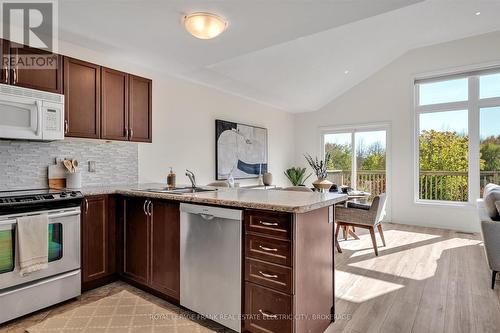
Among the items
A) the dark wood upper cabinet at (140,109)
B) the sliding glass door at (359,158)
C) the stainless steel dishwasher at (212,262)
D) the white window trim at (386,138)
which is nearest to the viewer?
the stainless steel dishwasher at (212,262)

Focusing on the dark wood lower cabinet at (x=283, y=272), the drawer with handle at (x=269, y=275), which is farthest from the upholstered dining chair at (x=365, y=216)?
the drawer with handle at (x=269, y=275)

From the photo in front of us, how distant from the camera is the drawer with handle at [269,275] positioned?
1696 millimetres

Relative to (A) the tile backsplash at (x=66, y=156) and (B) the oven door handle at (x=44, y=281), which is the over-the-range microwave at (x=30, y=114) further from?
(B) the oven door handle at (x=44, y=281)

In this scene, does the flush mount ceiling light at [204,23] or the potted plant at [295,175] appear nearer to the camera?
the flush mount ceiling light at [204,23]

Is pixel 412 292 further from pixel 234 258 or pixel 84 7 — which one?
pixel 84 7

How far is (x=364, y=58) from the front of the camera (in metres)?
5.16

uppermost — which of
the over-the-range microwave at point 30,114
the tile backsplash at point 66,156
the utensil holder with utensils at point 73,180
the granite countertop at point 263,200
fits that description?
the over-the-range microwave at point 30,114

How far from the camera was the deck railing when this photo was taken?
5035 mm

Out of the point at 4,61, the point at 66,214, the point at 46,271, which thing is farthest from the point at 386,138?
the point at 4,61

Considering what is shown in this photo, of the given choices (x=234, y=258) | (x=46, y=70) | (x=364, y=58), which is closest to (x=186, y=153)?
(x=46, y=70)

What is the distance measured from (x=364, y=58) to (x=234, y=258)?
15.5 ft

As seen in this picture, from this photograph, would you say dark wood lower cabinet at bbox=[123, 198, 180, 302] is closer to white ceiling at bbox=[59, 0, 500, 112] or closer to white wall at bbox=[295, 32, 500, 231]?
white ceiling at bbox=[59, 0, 500, 112]

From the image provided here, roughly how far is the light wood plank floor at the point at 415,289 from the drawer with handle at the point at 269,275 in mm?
722

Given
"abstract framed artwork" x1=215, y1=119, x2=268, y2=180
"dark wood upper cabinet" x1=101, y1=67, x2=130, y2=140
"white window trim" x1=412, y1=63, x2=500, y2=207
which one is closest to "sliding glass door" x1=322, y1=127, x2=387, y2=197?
"white window trim" x1=412, y1=63, x2=500, y2=207
